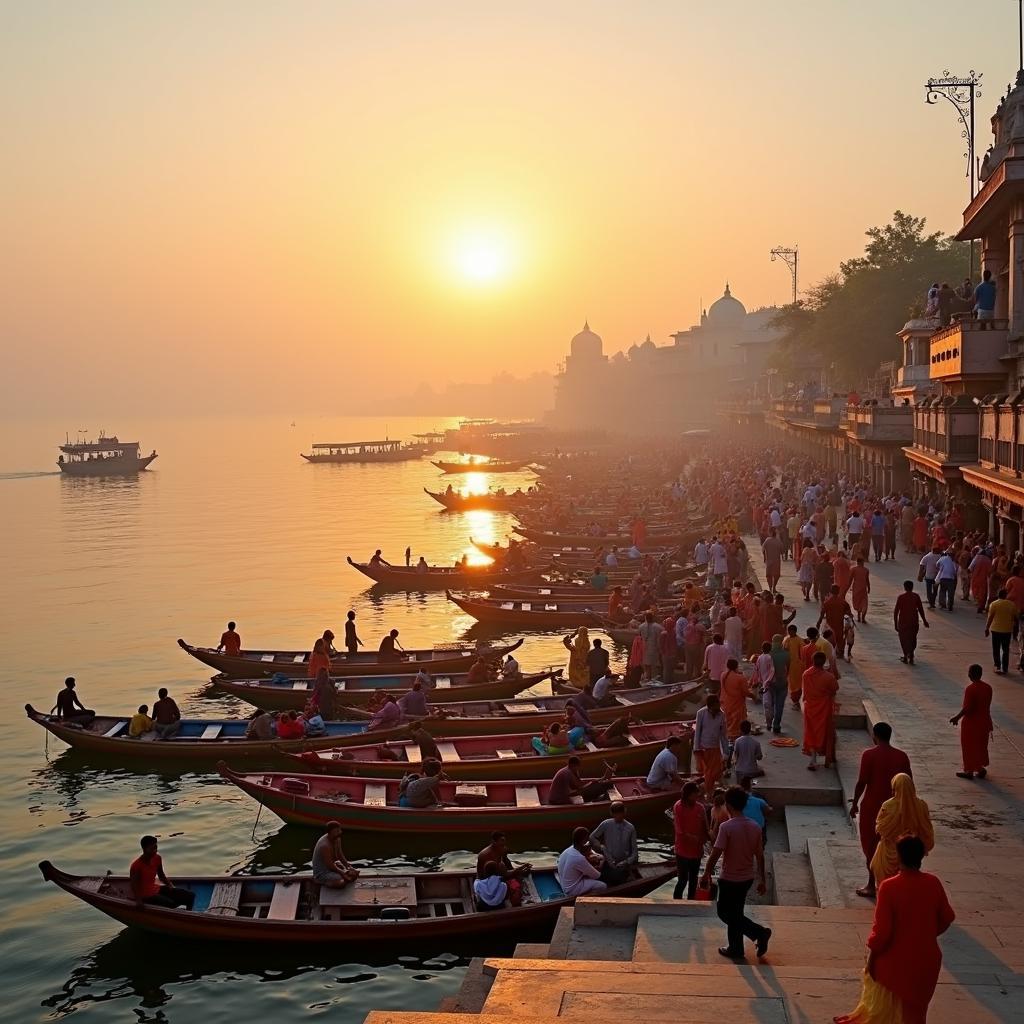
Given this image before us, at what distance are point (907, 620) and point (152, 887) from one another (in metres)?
11.5

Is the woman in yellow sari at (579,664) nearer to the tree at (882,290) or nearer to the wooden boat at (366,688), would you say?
the wooden boat at (366,688)

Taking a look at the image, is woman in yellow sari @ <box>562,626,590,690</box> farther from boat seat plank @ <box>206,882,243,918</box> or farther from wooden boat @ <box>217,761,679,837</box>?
boat seat plank @ <box>206,882,243,918</box>

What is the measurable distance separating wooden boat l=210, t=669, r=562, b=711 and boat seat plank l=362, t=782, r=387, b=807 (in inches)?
249

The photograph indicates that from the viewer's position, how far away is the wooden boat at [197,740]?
20.4m

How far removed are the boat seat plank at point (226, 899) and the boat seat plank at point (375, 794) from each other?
2846 millimetres

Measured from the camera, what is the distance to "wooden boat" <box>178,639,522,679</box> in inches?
1033

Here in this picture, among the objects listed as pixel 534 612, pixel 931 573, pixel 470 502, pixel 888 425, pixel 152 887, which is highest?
pixel 888 425

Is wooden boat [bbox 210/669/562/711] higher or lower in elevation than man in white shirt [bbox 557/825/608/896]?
lower

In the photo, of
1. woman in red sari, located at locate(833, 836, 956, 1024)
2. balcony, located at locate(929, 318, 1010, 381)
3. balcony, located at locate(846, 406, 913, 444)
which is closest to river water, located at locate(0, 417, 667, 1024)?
woman in red sari, located at locate(833, 836, 956, 1024)

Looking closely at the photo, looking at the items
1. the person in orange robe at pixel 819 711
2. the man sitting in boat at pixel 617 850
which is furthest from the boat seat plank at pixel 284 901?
the person in orange robe at pixel 819 711

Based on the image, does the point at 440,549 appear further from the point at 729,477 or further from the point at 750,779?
the point at 750,779

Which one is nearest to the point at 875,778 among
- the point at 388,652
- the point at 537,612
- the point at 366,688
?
the point at 366,688

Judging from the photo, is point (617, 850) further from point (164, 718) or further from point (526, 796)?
point (164, 718)

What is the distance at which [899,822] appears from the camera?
30.2 feet
